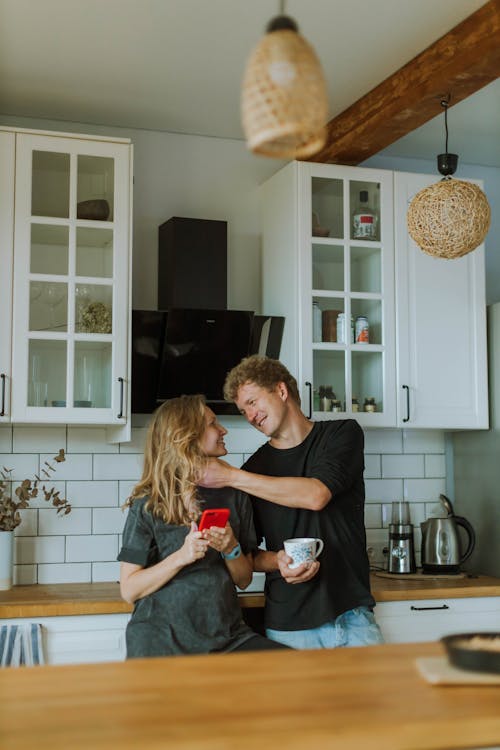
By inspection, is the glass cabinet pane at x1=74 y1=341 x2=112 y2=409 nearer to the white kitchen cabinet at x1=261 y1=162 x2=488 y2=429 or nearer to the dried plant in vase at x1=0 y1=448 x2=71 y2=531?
the dried plant in vase at x1=0 y1=448 x2=71 y2=531

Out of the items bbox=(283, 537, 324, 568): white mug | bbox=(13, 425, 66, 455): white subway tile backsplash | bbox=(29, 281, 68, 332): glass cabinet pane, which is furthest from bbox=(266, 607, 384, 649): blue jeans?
bbox=(29, 281, 68, 332): glass cabinet pane

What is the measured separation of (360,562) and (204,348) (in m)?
1.14

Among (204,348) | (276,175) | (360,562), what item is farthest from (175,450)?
(276,175)

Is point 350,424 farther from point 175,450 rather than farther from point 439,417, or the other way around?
point 439,417

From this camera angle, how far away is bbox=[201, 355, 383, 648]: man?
10.00 ft

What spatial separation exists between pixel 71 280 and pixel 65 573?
1.22 m

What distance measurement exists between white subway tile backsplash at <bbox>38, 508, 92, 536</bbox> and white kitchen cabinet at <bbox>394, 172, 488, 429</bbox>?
1.42m

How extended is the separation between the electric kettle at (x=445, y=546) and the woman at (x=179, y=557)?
1380mm

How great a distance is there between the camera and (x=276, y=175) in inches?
166

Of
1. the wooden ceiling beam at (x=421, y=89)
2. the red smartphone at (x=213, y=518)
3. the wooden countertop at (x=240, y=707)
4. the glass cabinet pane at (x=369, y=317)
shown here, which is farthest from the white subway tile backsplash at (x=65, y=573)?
the wooden countertop at (x=240, y=707)

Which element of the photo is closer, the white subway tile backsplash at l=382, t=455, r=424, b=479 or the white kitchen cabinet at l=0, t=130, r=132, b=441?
the white kitchen cabinet at l=0, t=130, r=132, b=441

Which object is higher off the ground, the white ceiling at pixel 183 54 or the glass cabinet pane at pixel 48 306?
the white ceiling at pixel 183 54

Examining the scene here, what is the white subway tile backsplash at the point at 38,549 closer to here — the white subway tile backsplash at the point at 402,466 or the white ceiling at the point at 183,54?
the white subway tile backsplash at the point at 402,466

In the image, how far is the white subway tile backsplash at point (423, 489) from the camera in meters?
4.52
